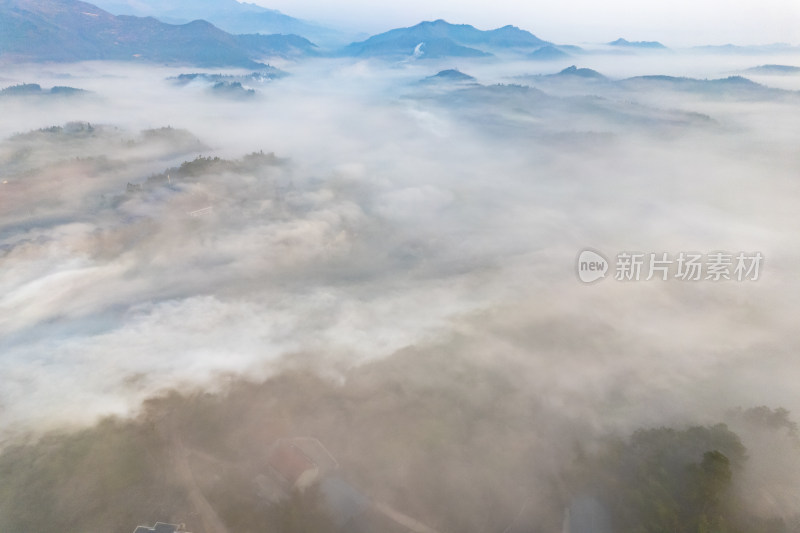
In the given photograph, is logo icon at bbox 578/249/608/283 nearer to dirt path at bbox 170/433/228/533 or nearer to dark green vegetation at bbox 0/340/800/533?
dark green vegetation at bbox 0/340/800/533

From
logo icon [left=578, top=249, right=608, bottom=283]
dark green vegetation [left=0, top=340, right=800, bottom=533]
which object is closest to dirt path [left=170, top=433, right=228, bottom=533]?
dark green vegetation [left=0, top=340, right=800, bottom=533]

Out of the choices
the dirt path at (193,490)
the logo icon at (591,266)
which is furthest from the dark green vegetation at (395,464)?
the logo icon at (591,266)

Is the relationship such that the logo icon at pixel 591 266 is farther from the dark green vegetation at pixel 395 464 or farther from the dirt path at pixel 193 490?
the dirt path at pixel 193 490

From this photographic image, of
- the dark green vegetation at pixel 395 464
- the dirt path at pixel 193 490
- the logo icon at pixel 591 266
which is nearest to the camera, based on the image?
the dirt path at pixel 193 490

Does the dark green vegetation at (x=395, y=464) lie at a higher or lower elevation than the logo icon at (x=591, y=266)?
lower

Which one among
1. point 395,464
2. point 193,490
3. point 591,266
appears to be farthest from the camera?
point 591,266

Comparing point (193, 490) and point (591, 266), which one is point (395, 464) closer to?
point (193, 490)

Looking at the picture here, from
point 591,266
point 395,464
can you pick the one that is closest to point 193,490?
point 395,464

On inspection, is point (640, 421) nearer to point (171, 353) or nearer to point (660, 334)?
point (660, 334)
